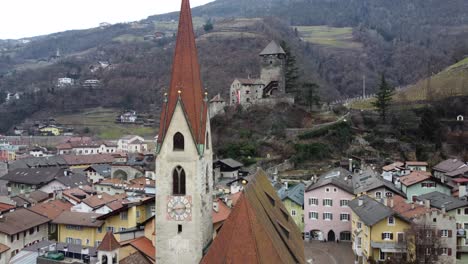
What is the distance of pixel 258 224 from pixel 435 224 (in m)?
21.9

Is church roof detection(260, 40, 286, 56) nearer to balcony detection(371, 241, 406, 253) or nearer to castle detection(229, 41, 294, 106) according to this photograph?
castle detection(229, 41, 294, 106)

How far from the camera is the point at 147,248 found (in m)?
31.8

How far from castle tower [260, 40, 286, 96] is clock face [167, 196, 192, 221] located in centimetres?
7391

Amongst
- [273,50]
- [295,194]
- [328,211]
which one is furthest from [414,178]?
[273,50]

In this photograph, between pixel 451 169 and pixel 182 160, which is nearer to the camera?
pixel 182 160

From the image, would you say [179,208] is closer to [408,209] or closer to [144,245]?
[144,245]

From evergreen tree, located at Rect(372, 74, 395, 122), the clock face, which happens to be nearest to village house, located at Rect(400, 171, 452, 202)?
the clock face

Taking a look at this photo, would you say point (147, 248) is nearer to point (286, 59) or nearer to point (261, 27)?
point (286, 59)

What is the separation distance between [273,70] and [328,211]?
49412 mm

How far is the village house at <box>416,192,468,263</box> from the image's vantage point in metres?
40.9

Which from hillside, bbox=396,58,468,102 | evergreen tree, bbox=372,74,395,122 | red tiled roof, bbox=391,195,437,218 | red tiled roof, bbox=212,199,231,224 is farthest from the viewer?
hillside, bbox=396,58,468,102

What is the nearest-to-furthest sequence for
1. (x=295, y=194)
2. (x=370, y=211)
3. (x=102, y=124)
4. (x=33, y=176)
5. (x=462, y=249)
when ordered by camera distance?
(x=462, y=249) → (x=370, y=211) → (x=295, y=194) → (x=33, y=176) → (x=102, y=124)

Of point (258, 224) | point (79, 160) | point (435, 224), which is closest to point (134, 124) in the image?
point (79, 160)

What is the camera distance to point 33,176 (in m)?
76.1
